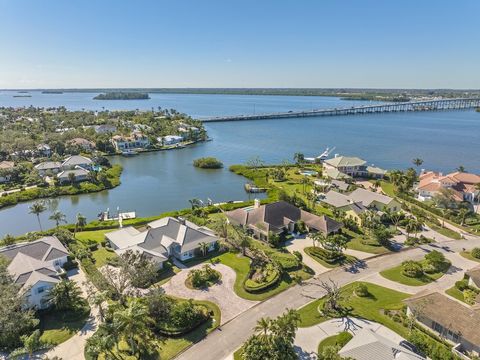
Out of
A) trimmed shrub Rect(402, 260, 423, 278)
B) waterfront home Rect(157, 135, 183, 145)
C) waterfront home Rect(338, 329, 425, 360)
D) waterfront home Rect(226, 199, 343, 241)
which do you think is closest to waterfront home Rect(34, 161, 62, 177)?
waterfront home Rect(157, 135, 183, 145)

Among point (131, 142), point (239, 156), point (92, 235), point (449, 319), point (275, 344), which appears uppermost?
point (275, 344)

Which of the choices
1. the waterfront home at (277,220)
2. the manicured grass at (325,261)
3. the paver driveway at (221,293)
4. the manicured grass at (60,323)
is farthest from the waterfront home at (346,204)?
the manicured grass at (60,323)

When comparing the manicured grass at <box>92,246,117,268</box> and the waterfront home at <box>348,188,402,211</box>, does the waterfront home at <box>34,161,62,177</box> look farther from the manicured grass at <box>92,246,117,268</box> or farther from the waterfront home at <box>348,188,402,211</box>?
the waterfront home at <box>348,188,402,211</box>

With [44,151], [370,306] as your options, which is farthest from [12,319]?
[44,151]

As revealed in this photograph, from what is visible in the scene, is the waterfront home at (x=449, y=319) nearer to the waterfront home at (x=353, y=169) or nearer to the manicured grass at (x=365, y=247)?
the manicured grass at (x=365, y=247)

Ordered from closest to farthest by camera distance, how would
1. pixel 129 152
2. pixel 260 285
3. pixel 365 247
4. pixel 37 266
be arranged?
1. pixel 37 266
2. pixel 260 285
3. pixel 365 247
4. pixel 129 152

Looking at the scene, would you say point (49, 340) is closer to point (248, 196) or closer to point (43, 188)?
point (248, 196)

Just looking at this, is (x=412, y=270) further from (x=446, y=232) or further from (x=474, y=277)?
(x=446, y=232)
